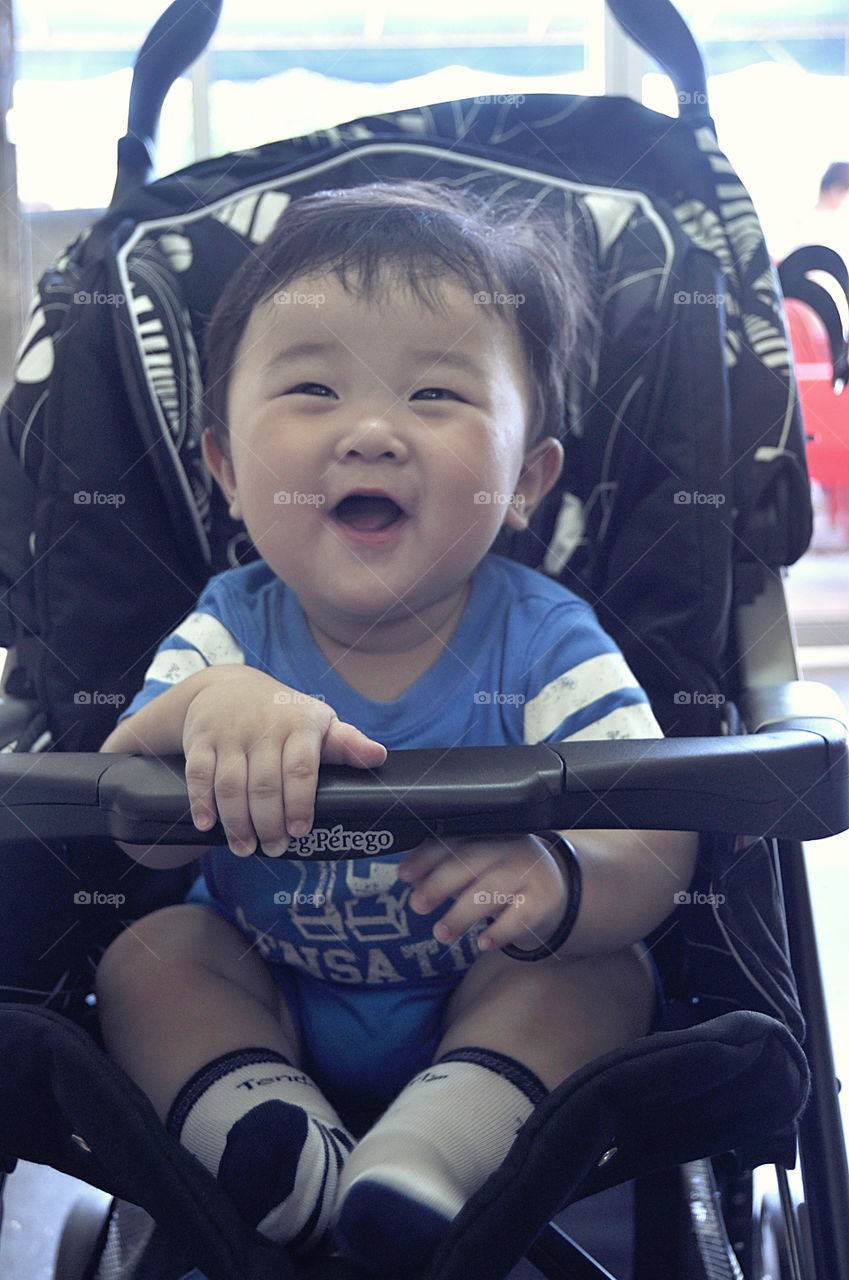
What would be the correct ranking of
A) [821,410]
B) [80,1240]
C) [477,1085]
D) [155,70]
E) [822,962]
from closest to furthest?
[477,1085], [822,962], [80,1240], [155,70], [821,410]

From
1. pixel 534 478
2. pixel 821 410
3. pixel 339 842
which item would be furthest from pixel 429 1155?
pixel 821 410

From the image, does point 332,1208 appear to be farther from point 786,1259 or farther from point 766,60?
point 766,60

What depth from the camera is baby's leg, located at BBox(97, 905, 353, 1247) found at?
548 millimetres

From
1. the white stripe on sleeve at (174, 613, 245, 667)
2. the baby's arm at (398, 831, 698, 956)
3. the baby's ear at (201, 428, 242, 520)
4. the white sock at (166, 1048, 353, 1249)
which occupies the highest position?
the baby's ear at (201, 428, 242, 520)

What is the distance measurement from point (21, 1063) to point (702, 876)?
420mm

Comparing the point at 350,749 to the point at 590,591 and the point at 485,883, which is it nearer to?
the point at 485,883

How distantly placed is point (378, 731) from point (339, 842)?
0.88ft

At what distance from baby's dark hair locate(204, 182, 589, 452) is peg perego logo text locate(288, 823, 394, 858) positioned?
0.40m

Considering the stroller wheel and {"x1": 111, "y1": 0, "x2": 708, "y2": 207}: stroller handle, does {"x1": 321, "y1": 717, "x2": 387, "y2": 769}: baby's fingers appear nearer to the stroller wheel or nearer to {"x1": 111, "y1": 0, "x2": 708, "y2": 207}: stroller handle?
the stroller wheel

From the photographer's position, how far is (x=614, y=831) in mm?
675

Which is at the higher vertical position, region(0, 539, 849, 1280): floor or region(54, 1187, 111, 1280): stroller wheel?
region(54, 1187, 111, 1280): stroller wheel

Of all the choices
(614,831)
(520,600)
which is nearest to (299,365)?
(520,600)

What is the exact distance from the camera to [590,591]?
91 centimetres

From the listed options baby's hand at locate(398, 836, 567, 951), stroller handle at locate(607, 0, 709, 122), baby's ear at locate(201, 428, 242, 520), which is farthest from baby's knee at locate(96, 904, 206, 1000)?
stroller handle at locate(607, 0, 709, 122)
